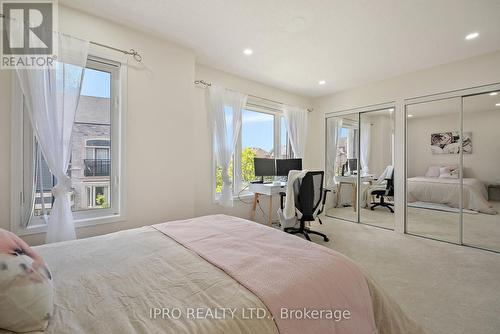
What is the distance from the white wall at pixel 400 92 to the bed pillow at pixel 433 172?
34 centimetres

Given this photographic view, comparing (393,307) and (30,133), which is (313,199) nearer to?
(393,307)

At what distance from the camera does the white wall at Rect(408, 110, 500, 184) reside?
3041 millimetres

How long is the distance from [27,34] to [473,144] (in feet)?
16.9

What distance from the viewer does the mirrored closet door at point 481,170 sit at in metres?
3.03

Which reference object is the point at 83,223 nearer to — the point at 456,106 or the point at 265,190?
the point at 265,190

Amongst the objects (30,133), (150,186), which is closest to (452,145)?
(150,186)

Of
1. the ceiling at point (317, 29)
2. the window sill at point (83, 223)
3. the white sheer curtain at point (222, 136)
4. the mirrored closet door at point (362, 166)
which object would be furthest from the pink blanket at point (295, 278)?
the mirrored closet door at point (362, 166)

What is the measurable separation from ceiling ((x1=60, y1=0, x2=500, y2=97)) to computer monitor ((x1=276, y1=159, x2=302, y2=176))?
1538 mm

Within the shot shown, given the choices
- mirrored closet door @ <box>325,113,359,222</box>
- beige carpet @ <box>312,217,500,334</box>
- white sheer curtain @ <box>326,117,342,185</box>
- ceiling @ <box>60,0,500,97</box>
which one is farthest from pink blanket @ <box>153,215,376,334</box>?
white sheer curtain @ <box>326,117,342,185</box>

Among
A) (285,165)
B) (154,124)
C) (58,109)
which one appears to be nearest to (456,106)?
(285,165)

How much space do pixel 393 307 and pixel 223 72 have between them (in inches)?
136

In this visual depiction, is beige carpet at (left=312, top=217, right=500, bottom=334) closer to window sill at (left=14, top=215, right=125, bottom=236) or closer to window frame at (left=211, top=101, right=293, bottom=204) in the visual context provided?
window frame at (left=211, top=101, right=293, bottom=204)

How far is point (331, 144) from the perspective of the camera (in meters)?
4.86

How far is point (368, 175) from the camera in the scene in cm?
436
